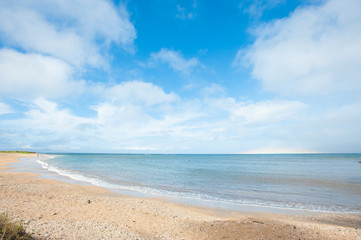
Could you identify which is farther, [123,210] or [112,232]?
[123,210]

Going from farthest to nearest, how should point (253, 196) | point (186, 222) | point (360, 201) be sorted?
point (253, 196)
point (360, 201)
point (186, 222)

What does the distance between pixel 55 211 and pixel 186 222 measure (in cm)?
664

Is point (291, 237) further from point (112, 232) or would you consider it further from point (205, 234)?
point (112, 232)

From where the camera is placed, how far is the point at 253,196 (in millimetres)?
16578

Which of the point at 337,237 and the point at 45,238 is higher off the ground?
the point at 45,238

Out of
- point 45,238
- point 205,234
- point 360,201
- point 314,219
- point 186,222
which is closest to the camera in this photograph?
point 45,238

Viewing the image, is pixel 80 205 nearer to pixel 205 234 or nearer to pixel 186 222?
pixel 186 222

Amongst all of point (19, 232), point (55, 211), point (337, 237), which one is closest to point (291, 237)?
point (337, 237)

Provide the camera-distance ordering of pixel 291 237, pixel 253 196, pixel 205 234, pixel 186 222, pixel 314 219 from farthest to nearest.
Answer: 1. pixel 253 196
2. pixel 314 219
3. pixel 186 222
4. pixel 205 234
5. pixel 291 237

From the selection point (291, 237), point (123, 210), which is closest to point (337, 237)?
point (291, 237)

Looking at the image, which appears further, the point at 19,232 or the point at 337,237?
the point at 337,237

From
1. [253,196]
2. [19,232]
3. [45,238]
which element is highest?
[19,232]

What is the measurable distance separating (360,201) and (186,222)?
14.7 meters

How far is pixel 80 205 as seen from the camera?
37.2 ft
